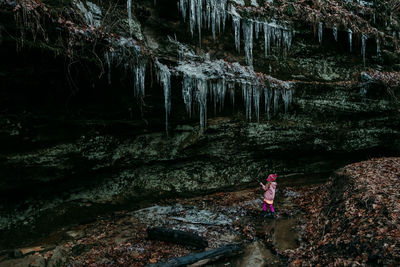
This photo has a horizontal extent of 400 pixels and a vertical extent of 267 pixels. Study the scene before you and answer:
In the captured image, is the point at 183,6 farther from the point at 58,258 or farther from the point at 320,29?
the point at 58,258

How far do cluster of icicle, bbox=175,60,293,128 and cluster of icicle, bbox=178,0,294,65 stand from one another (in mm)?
865

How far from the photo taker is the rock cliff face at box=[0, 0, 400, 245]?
6.02 m

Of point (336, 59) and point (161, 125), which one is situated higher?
point (336, 59)

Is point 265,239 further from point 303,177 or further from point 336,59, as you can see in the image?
point 336,59

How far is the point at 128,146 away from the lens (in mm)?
7820

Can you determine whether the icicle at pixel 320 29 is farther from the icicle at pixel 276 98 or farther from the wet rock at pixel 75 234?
the wet rock at pixel 75 234

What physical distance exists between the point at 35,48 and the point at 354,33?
1177 cm

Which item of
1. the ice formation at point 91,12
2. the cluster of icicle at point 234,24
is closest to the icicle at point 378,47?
the cluster of icicle at point 234,24

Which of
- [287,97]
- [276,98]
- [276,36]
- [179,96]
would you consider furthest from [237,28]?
[179,96]

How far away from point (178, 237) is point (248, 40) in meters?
7.35

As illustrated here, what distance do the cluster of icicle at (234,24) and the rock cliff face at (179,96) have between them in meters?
0.04

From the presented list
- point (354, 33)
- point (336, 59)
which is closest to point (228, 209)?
point (336, 59)

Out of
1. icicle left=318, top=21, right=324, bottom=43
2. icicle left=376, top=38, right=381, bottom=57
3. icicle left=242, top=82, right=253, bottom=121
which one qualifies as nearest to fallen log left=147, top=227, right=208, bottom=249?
icicle left=242, top=82, right=253, bottom=121

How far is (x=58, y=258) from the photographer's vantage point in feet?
17.6
